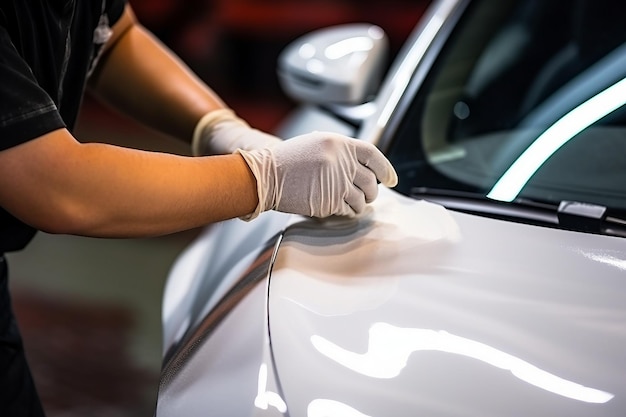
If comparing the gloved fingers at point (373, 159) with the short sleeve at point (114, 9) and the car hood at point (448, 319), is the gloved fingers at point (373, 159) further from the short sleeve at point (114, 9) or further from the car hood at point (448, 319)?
the short sleeve at point (114, 9)

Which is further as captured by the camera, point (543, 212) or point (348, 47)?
point (348, 47)

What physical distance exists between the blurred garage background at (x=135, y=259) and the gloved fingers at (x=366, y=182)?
130 cm

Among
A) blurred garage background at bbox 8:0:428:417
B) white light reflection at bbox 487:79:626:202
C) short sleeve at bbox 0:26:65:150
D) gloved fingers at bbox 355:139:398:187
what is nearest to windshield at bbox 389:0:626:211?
white light reflection at bbox 487:79:626:202

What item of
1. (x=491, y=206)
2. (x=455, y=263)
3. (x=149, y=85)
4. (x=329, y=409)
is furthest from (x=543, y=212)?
(x=149, y=85)

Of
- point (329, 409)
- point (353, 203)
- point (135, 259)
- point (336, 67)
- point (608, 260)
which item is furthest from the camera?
point (135, 259)

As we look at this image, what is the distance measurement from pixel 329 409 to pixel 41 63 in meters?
0.61

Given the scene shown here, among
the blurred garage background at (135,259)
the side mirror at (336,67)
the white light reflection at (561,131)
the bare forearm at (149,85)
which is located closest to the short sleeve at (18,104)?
the bare forearm at (149,85)

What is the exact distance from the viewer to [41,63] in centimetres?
123

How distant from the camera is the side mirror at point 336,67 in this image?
1.81 meters

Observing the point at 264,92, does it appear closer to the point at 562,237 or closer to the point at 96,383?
the point at 96,383

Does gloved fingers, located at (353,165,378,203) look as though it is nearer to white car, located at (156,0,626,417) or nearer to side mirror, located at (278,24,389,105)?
white car, located at (156,0,626,417)

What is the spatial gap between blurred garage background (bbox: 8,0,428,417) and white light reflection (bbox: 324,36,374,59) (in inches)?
42.3

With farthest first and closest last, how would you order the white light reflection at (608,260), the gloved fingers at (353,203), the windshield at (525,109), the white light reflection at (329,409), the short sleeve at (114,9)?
the short sleeve at (114,9)
the windshield at (525,109)
the gloved fingers at (353,203)
the white light reflection at (608,260)
the white light reflection at (329,409)

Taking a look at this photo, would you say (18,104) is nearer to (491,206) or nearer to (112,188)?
(112,188)
